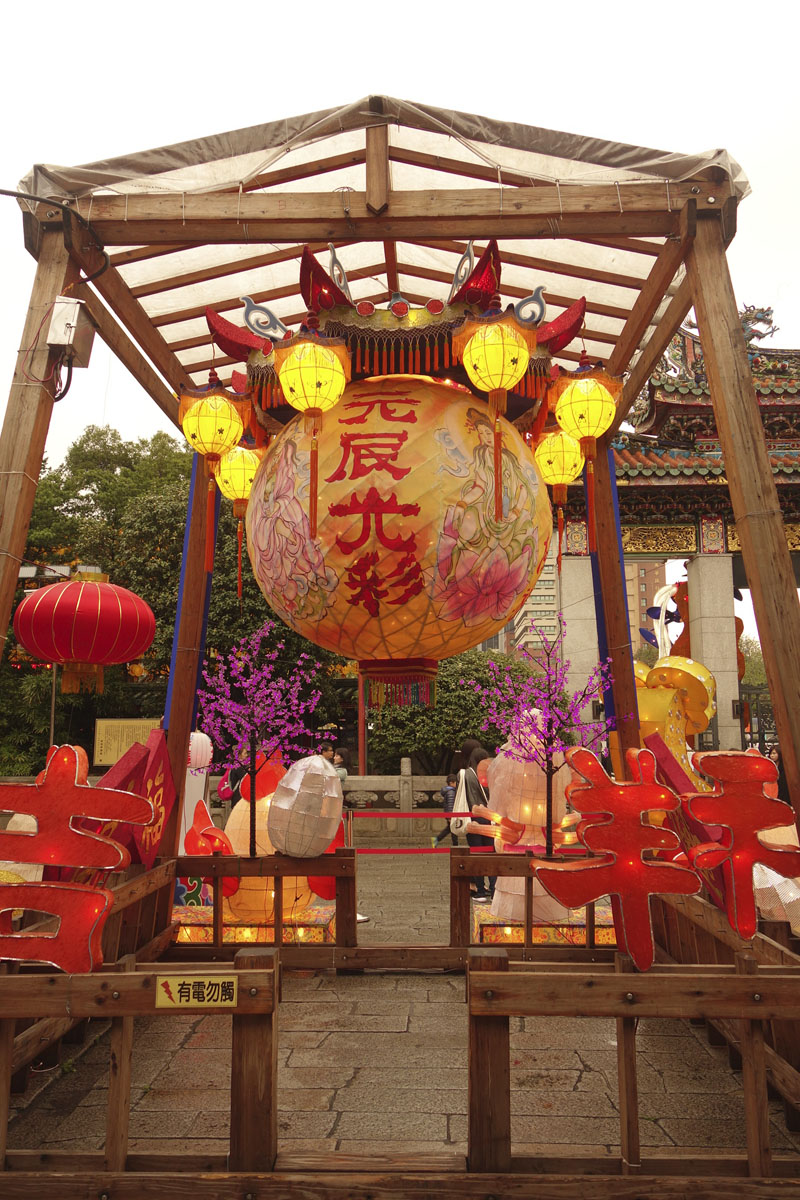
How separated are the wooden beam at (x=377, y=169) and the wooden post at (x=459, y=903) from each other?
139 inches

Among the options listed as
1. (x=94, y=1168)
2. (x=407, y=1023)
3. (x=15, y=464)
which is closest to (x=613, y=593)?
(x=407, y=1023)

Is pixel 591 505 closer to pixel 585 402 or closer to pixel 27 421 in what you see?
pixel 585 402

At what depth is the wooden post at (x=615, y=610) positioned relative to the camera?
508cm

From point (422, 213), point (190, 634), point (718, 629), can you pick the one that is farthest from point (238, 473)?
point (718, 629)

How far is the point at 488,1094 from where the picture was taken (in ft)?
7.89

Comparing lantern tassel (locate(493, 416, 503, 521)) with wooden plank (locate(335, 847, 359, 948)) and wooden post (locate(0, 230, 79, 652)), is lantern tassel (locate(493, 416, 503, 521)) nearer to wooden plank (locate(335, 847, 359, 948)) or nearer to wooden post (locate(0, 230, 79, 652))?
wooden post (locate(0, 230, 79, 652))

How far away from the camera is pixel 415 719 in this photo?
57.9ft

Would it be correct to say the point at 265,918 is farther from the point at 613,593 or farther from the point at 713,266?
the point at 713,266

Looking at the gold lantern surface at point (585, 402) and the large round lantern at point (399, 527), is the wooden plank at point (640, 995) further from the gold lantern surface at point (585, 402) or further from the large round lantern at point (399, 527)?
the gold lantern surface at point (585, 402)

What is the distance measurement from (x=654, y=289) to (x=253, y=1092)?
146 inches

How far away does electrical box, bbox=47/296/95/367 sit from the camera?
3.31 m

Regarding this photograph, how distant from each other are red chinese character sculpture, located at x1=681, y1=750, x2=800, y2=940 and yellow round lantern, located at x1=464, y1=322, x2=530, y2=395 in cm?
162

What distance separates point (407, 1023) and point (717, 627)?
1148cm

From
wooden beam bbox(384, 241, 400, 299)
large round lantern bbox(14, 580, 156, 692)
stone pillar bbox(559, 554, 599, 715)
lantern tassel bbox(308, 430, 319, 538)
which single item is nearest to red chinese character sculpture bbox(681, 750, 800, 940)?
lantern tassel bbox(308, 430, 319, 538)
